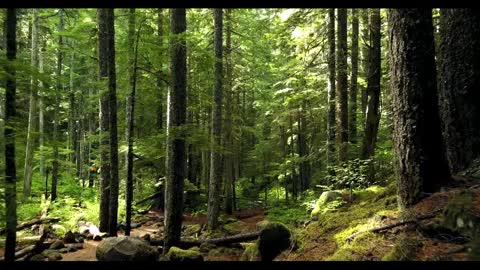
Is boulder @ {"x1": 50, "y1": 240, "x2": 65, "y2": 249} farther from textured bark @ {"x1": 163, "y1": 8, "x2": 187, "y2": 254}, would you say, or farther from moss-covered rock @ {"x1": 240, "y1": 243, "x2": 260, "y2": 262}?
moss-covered rock @ {"x1": 240, "y1": 243, "x2": 260, "y2": 262}

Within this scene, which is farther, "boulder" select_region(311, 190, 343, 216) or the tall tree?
the tall tree

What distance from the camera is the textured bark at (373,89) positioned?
10875 mm

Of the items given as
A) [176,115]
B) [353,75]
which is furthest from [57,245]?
[353,75]

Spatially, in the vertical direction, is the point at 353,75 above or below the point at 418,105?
above

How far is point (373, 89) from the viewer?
10922 mm

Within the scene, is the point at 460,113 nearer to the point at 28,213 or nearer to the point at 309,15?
the point at 309,15

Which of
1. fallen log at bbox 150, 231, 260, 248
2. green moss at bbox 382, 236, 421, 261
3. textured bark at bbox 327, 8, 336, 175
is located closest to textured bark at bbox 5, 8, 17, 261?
fallen log at bbox 150, 231, 260, 248

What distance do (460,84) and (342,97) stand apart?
22.8ft

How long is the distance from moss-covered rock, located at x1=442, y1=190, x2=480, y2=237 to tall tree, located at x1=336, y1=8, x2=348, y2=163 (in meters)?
7.51

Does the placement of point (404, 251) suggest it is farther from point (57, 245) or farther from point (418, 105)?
point (57, 245)

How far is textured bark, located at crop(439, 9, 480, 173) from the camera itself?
559 centimetres

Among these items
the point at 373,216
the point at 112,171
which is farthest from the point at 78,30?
the point at 373,216

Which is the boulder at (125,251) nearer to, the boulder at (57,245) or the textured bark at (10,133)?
the textured bark at (10,133)

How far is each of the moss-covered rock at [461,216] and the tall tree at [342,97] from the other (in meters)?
7.51
